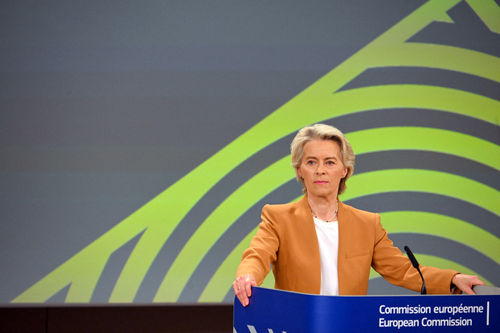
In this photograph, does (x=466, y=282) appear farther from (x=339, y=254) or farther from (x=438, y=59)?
(x=438, y=59)

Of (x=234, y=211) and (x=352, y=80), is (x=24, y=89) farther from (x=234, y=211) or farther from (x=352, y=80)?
(x=352, y=80)

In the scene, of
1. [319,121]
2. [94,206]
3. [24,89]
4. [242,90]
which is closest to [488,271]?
[319,121]

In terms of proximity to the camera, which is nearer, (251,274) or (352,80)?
(251,274)

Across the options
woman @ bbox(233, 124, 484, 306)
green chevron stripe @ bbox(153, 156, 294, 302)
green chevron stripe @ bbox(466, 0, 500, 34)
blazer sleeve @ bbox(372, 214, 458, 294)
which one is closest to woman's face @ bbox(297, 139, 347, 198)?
woman @ bbox(233, 124, 484, 306)

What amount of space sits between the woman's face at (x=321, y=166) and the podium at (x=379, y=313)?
63cm

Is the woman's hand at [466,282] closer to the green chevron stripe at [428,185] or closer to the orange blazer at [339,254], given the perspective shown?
the orange blazer at [339,254]

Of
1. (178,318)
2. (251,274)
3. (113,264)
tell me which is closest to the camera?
(251,274)

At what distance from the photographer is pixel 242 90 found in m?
3.42

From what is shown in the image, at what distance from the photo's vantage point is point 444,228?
3439 millimetres

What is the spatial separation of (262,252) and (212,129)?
1.55 meters

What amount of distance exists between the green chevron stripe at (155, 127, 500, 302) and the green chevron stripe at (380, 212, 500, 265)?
17 cm

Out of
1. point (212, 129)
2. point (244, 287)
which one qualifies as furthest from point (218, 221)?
point (244, 287)

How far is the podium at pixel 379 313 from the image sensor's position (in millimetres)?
1422

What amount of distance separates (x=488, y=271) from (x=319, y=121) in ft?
4.78
